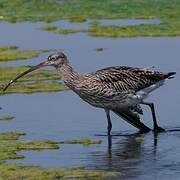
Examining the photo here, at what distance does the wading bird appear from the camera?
1420 centimetres

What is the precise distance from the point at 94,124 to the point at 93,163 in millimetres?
2249

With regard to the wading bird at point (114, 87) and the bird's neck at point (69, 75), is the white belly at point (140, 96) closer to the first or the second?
Result: the wading bird at point (114, 87)

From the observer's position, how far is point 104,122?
14.8 m

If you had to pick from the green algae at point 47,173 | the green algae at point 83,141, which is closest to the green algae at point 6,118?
the green algae at point 83,141

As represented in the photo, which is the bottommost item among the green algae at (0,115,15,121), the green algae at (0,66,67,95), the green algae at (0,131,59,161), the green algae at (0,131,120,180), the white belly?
the green algae at (0,66,67,95)

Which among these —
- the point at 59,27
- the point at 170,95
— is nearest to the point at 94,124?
the point at 170,95

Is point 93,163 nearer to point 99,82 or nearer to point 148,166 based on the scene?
point 148,166

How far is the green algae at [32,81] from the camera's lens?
56.1ft

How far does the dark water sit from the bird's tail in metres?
0.12

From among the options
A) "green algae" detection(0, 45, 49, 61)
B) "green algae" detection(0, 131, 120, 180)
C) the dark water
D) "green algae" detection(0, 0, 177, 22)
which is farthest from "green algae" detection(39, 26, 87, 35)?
"green algae" detection(0, 131, 120, 180)

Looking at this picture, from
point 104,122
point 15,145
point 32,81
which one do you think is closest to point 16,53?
point 32,81

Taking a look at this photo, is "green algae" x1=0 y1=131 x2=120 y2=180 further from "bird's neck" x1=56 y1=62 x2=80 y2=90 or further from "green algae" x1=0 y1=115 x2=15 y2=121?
"green algae" x1=0 y1=115 x2=15 y2=121

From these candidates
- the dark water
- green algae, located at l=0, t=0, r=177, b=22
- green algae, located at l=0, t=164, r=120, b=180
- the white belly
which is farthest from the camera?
green algae, located at l=0, t=0, r=177, b=22

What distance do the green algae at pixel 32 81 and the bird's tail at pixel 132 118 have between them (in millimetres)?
2644
